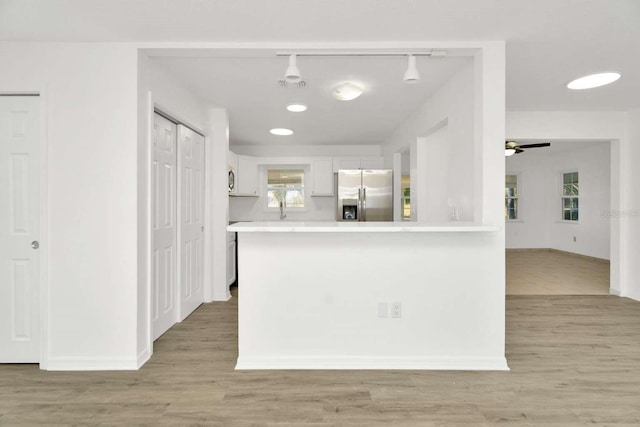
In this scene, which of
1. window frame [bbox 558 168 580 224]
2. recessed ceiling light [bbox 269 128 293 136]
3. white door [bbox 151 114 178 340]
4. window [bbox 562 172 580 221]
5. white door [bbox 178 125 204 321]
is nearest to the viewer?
white door [bbox 151 114 178 340]

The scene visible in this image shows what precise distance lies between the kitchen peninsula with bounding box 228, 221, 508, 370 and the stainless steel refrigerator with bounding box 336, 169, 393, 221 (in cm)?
314

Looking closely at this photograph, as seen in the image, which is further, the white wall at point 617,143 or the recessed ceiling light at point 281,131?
the recessed ceiling light at point 281,131

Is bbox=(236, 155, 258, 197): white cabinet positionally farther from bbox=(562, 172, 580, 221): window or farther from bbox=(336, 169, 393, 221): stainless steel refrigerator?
bbox=(562, 172, 580, 221): window

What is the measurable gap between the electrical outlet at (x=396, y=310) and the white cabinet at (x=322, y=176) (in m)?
4.01

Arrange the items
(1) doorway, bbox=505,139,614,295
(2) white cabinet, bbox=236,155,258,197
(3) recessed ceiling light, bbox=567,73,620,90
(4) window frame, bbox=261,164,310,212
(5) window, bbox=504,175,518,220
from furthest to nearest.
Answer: (5) window, bbox=504,175,518,220 < (4) window frame, bbox=261,164,310,212 < (2) white cabinet, bbox=236,155,258,197 < (1) doorway, bbox=505,139,614,295 < (3) recessed ceiling light, bbox=567,73,620,90

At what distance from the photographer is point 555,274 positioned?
6.07 metres

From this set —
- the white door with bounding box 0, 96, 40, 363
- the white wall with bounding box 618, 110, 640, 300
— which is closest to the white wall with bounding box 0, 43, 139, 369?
the white door with bounding box 0, 96, 40, 363

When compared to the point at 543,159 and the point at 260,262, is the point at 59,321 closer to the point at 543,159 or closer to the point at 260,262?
the point at 260,262

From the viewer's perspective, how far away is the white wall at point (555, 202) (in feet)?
24.3

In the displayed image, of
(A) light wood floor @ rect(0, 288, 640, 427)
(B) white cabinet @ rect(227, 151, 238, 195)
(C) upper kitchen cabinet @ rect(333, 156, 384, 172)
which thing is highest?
(C) upper kitchen cabinet @ rect(333, 156, 384, 172)

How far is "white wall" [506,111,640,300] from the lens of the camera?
15.1 feet

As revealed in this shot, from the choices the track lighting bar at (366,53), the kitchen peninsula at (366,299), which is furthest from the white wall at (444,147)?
the kitchen peninsula at (366,299)

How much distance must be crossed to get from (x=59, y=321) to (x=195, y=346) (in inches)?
38.6

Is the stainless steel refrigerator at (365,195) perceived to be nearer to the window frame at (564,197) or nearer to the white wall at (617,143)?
the white wall at (617,143)
